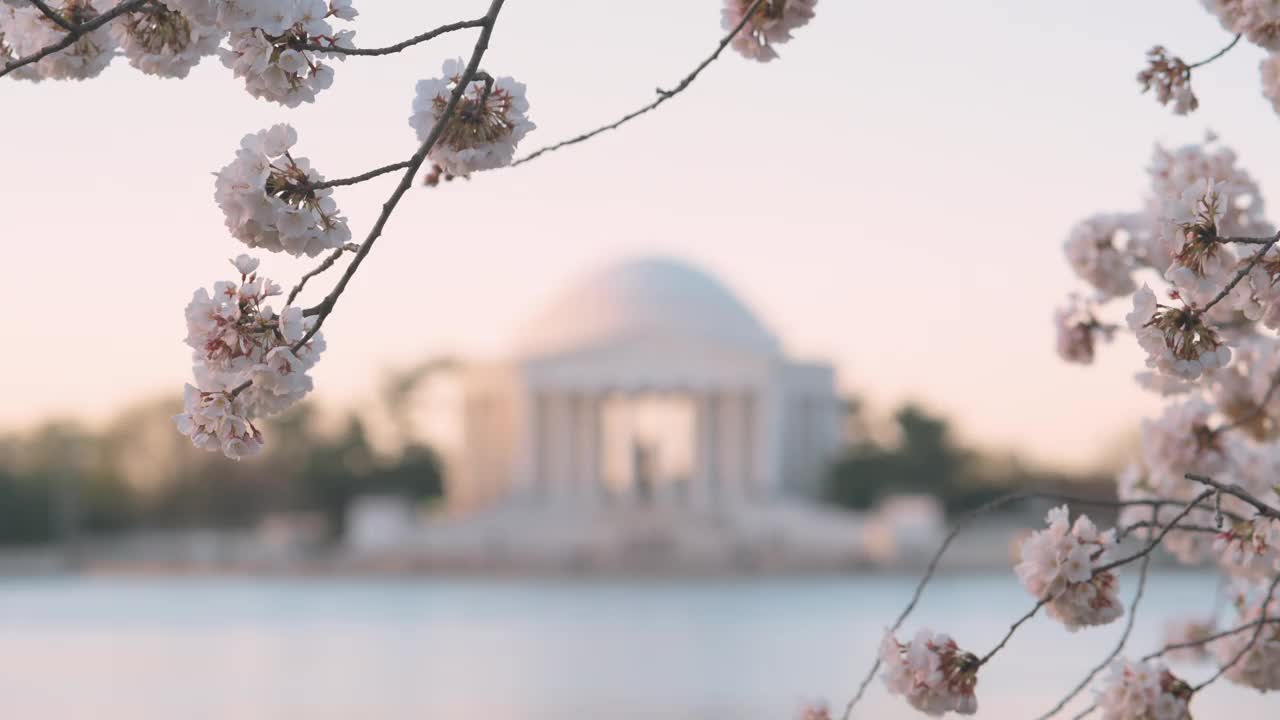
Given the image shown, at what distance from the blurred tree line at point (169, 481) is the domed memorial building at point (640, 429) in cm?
517

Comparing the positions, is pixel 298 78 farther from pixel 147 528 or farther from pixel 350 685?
pixel 147 528

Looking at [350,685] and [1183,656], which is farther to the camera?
[350,685]

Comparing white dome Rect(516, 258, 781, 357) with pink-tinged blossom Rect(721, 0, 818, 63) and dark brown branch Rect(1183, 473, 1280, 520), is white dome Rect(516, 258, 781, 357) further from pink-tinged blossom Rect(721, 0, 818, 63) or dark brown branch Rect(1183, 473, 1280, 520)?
dark brown branch Rect(1183, 473, 1280, 520)

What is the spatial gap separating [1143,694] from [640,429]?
9350 centimetres

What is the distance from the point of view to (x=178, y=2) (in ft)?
14.1

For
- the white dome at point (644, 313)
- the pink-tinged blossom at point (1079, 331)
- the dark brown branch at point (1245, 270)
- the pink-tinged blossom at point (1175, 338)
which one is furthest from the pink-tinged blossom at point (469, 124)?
the white dome at point (644, 313)

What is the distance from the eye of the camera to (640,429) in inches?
3875

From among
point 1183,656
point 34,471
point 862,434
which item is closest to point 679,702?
point 1183,656

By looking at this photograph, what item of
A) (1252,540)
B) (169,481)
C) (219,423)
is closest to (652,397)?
(169,481)

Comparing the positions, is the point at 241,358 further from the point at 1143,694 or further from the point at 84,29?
the point at 1143,694

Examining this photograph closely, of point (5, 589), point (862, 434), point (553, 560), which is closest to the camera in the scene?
point (5, 589)

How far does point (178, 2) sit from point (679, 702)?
21867mm

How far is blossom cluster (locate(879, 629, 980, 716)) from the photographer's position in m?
4.93

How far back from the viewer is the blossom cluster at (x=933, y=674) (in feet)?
16.2
